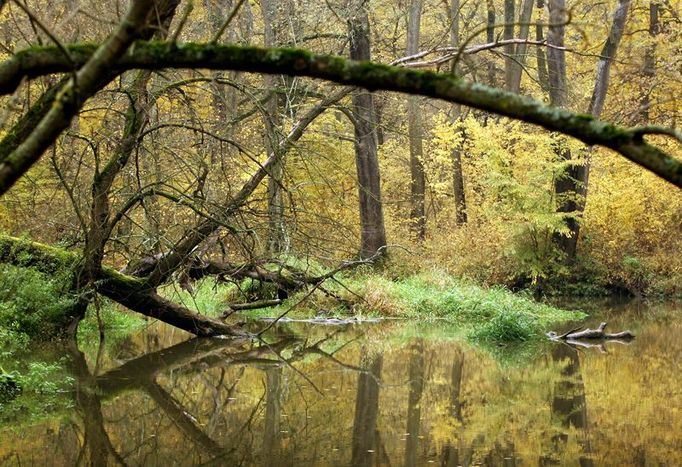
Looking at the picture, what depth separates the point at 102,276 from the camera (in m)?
11.7

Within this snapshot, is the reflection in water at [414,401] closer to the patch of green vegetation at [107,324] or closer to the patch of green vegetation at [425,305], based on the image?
the patch of green vegetation at [425,305]

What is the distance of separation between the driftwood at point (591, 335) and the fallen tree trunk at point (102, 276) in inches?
242

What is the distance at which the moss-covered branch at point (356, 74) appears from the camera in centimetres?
372

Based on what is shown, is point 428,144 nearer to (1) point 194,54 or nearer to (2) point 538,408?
(2) point 538,408

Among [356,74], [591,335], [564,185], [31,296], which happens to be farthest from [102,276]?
[564,185]

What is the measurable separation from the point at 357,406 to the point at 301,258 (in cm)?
357

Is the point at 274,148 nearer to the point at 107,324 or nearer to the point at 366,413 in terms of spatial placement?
the point at 366,413

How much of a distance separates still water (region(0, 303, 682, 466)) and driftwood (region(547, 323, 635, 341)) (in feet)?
2.48

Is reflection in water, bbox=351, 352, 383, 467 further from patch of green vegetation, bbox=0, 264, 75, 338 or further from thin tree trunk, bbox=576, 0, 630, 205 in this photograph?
thin tree trunk, bbox=576, 0, 630, 205

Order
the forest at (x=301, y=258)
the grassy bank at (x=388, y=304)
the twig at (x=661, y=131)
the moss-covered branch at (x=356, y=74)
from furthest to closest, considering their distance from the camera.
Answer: the grassy bank at (x=388, y=304) → the forest at (x=301, y=258) → the moss-covered branch at (x=356, y=74) → the twig at (x=661, y=131)

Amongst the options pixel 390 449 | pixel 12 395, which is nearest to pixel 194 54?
pixel 390 449

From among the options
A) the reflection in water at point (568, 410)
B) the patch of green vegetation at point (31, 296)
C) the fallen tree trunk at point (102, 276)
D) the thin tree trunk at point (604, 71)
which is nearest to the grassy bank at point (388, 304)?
the fallen tree trunk at point (102, 276)

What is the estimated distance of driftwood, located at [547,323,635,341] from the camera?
14.1 meters

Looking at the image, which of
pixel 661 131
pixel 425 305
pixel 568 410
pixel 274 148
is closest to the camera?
pixel 661 131
